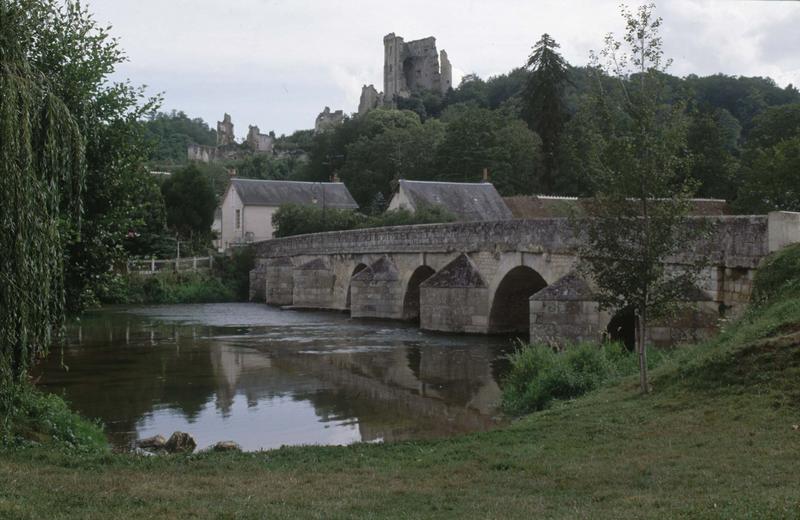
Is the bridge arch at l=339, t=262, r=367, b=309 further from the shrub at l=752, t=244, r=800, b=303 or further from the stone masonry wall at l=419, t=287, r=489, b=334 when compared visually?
the shrub at l=752, t=244, r=800, b=303

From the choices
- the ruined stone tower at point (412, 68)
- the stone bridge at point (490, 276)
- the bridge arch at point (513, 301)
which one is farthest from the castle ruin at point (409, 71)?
the bridge arch at point (513, 301)

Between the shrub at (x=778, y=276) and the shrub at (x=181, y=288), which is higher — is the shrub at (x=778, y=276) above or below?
above

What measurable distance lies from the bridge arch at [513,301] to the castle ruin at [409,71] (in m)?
75.4

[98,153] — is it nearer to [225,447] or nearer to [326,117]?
[225,447]

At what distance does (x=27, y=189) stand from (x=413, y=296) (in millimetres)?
21842

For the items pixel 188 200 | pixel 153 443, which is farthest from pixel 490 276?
pixel 188 200

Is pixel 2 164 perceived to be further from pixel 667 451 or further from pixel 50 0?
pixel 667 451

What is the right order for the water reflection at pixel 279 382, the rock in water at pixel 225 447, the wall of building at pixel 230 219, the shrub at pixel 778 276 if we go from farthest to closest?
the wall of building at pixel 230 219
the water reflection at pixel 279 382
the shrub at pixel 778 276
the rock in water at pixel 225 447

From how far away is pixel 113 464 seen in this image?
23.8 feet

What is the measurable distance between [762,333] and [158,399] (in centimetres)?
895

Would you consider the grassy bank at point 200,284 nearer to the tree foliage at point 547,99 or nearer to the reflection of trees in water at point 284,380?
the reflection of trees in water at point 284,380

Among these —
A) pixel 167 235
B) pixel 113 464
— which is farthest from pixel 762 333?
pixel 167 235

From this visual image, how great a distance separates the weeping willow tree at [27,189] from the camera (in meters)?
6.29

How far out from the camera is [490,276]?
21.3 metres
